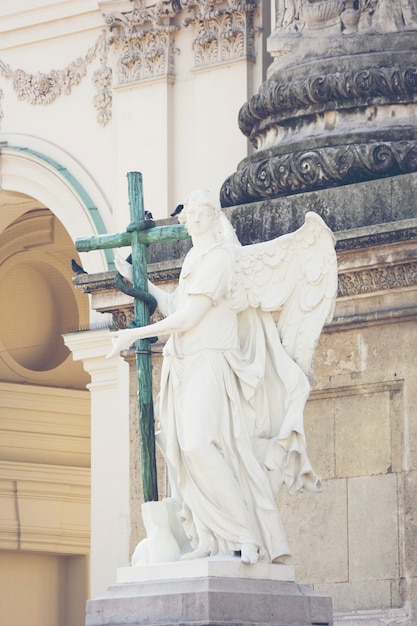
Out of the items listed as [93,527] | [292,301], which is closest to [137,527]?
[292,301]

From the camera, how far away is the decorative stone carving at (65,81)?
2055cm

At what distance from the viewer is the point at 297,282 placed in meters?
12.1

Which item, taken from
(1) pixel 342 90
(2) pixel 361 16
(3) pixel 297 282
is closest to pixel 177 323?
(3) pixel 297 282

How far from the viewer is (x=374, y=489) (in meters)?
13.5

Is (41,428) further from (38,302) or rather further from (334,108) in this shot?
(334,108)

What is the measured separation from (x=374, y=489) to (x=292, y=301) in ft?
5.90

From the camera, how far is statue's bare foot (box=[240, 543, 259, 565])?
1152 centimetres

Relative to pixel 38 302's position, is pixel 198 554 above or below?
below

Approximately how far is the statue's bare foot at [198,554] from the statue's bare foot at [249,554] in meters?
0.20

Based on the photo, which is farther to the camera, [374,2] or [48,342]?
[48,342]

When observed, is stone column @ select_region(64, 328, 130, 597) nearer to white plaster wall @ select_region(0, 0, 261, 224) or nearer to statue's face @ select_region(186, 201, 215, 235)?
white plaster wall @ select_region(0, 0, 261, 224)

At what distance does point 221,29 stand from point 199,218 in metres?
7.82

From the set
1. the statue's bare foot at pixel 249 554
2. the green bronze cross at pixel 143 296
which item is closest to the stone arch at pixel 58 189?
the green bronze cross at pixel 143 296

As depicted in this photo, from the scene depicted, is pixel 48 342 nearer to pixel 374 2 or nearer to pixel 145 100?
pixel 145 100
